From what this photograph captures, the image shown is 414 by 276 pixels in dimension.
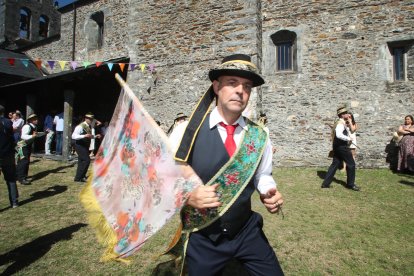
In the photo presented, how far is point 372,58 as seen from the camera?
870 centimetres

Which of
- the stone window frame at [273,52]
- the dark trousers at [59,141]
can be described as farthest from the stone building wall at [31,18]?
the stone window frame at [273,52]

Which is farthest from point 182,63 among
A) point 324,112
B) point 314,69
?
point 324,112

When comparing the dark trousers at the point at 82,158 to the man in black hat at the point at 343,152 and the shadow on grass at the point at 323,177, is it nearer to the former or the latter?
the man in black hat at the point at 343,152

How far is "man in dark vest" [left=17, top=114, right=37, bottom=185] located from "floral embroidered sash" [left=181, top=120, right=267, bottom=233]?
7086mm

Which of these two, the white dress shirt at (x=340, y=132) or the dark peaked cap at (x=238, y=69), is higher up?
the dark peaked cap at (x=238, y=69)

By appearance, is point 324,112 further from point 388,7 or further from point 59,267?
point 59,267

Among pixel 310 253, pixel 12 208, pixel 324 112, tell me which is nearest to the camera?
pixel 310 253

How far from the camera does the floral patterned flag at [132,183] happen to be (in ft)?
5.37

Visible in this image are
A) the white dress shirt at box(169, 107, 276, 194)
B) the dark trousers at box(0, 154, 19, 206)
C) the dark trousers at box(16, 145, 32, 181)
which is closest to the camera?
the white dress shirt at box(169, 107, 276, 194)

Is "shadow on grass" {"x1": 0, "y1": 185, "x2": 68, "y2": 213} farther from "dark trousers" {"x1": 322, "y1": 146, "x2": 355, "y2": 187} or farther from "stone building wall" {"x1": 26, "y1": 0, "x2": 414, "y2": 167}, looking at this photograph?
"dark trousers" {"x1": 322, "y1": 146, "x2": 355, "y2": 187}

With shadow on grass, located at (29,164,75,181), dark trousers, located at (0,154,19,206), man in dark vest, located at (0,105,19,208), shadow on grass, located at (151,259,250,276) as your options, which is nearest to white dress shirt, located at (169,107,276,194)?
shadow on grass, located at (151,259,250,276)

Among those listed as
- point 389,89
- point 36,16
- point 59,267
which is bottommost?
point 59,267

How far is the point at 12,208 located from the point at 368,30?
1111 centimetres

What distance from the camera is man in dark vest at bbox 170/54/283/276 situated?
1.78 meters
